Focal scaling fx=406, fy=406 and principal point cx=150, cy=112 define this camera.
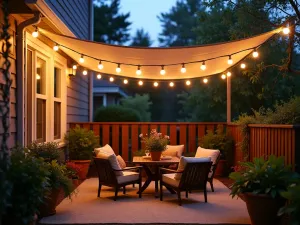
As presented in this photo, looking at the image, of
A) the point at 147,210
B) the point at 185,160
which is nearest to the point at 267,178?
the point at 185,160

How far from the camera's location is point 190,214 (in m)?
5.36

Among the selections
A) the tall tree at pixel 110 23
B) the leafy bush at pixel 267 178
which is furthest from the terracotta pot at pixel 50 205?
the tall tree at pixel 110 23

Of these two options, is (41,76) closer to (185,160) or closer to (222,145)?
(185,160)

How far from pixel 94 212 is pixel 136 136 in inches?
165

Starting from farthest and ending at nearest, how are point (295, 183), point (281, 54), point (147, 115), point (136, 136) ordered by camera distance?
point (147, 115) < point (281, 54) < point (136, 136) < point (295, 183)

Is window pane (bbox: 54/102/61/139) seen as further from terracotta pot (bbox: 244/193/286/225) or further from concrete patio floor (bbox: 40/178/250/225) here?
terracotta pot (bbox: 244/193/286/225)

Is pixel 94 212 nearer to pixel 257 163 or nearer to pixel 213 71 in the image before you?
pixel 257 163

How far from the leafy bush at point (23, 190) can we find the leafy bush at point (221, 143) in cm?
518

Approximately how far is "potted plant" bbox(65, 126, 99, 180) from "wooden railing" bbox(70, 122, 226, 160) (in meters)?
0.92

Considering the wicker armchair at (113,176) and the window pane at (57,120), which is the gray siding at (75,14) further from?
the wicker armchair at (113,176)

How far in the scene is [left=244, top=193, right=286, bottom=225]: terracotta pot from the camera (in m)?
4.53

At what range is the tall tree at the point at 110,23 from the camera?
2566cm

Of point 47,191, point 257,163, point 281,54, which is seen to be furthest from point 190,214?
point 281,54

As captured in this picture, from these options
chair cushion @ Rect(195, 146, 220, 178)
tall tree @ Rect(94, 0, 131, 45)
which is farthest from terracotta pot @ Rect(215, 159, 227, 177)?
tall tree @ Rect(94, 0, 131, 45)
